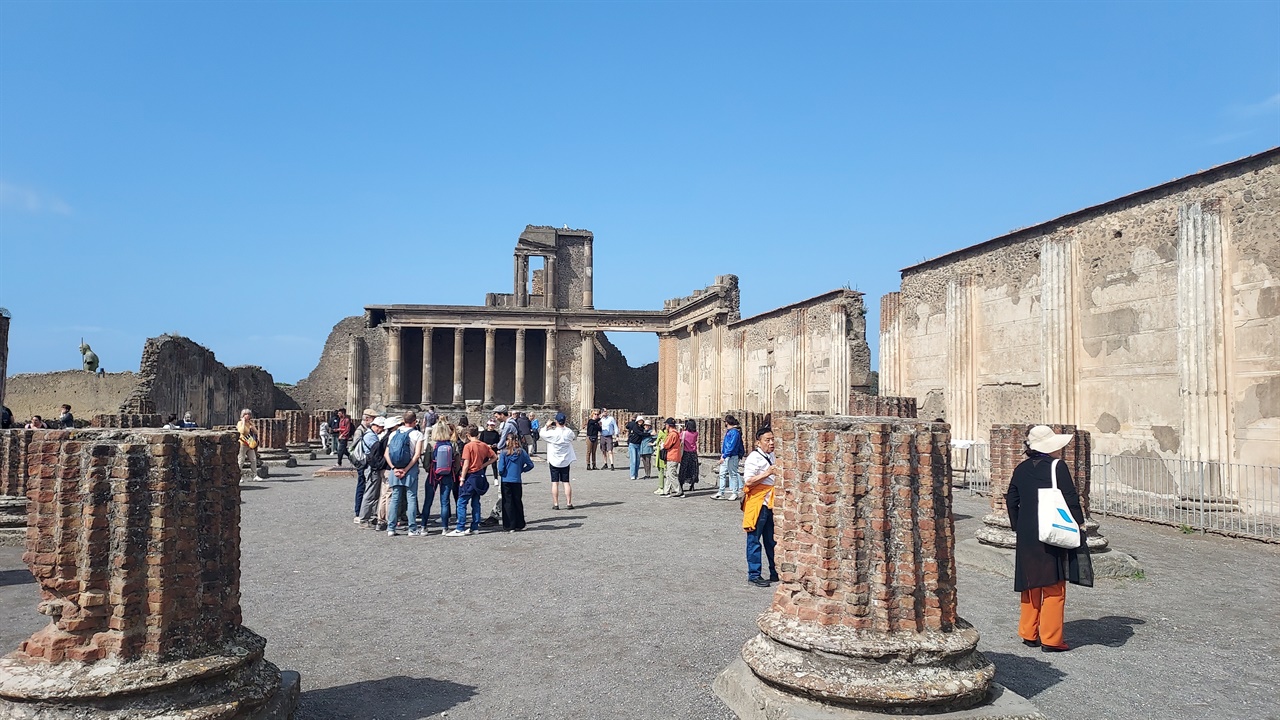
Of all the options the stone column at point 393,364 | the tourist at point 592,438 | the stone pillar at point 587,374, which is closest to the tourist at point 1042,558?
the tourist at point 592,438

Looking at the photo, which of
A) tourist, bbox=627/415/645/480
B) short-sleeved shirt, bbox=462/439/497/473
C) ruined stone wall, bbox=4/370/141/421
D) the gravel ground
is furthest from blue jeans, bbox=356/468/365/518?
ruined stone wall, bbox=4/370/141/421

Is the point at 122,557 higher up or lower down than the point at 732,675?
higher up

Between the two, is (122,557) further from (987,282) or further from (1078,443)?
(987,282)

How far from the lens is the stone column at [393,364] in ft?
123

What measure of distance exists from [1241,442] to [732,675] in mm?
10042

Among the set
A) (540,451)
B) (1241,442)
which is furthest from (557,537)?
(540,451)

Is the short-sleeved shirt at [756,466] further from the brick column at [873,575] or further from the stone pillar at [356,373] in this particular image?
the stone pillar at [356,373]

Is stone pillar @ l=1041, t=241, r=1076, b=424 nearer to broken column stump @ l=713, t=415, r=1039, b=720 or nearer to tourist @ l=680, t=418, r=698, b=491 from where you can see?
tourist @ l=680, t=418, r=698, b=491

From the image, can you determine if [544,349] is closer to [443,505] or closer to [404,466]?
[443,505]

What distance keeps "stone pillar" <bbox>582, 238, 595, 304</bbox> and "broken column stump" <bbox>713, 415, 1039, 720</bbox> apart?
1528 inches

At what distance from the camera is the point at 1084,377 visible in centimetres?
1359

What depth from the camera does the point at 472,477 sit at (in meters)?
9.87

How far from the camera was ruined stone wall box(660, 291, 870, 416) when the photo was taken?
65.1 feet

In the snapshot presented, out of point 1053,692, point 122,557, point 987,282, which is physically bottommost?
point 1053,692
